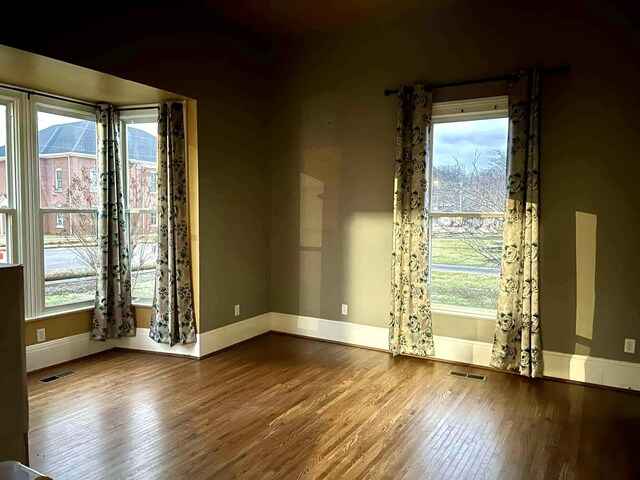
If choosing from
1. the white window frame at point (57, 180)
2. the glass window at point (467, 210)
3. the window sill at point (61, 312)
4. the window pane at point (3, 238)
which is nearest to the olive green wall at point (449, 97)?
the glass window at point (467, 210)

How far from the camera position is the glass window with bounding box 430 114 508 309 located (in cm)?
425

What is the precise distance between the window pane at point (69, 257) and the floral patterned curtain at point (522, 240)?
3.86 metres

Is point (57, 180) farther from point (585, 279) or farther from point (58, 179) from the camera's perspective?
point (585, 279)

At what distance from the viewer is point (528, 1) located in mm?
3934

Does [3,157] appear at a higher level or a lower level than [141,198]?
higher

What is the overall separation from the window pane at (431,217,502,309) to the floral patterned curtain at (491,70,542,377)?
0.25 m

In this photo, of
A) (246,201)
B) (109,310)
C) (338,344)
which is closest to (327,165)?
(246,201)

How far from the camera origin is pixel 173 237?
440 cm

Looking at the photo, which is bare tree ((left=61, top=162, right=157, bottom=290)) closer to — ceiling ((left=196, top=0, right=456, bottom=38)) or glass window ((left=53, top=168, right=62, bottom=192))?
glass window ((left=53, top=168, right=62, bottom=192))

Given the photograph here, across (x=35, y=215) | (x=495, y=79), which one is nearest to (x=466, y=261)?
(x=495, y=79)

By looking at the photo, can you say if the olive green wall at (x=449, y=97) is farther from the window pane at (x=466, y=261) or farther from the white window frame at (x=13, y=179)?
the white window frame at (x=13, y=179)

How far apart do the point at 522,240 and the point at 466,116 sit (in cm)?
125

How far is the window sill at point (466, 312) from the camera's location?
4293 millimetres

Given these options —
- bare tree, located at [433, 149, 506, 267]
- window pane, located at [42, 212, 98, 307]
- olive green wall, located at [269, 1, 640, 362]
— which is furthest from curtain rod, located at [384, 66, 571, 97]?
window pane, located at [42, 212, 98, 307]
